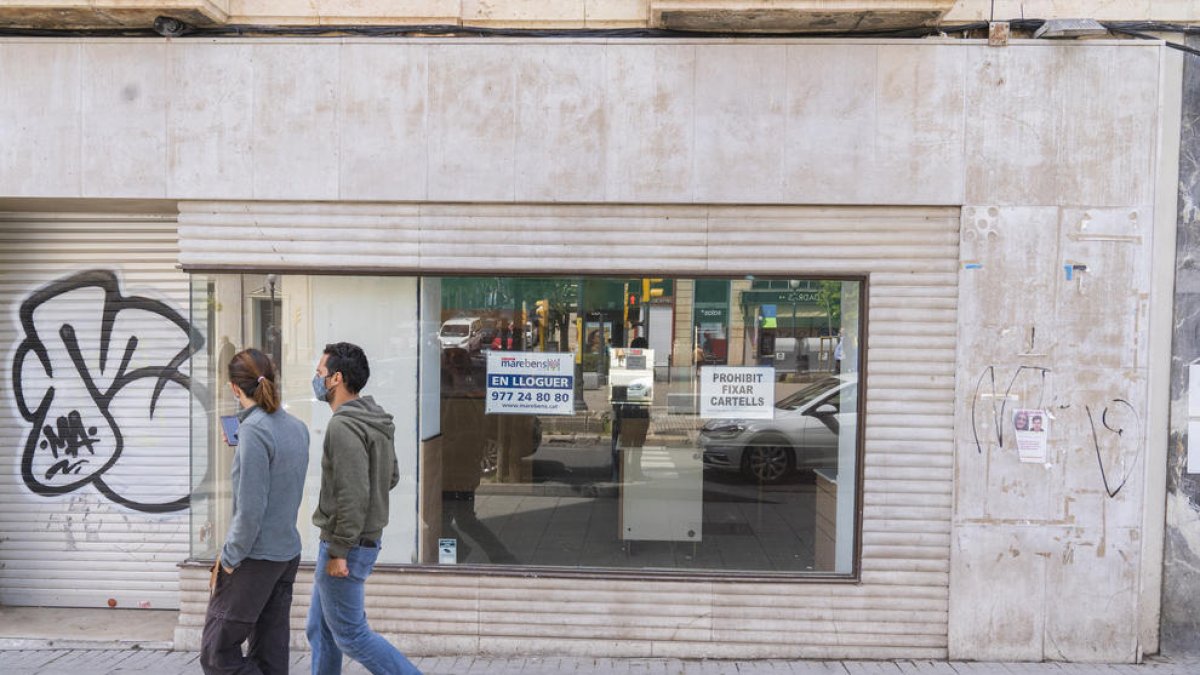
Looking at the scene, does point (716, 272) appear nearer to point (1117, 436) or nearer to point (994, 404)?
point (994, 404)

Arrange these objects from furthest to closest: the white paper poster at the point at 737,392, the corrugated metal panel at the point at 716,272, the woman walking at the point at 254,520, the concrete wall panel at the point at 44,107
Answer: the white paper poster at the point at 737,392, the concrete wall panel at the point at 44,107, the corrugated metal panel at the point at 716,272, the woman walking at the point at 254,520

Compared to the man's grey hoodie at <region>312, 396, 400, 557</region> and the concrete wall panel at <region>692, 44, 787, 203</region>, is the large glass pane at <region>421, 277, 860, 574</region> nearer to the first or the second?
the concrete wall panel at <region>692, 44, 787, 203</region>

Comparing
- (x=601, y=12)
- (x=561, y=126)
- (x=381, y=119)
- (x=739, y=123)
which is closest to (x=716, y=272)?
(x=739, y=123)

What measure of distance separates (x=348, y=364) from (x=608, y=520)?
2445 mm

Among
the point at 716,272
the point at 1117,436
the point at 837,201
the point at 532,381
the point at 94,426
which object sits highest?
the point at 837,201

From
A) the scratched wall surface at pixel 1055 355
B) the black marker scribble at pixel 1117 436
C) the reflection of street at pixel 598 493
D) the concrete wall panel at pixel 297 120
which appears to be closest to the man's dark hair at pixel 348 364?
the reflection of street at pixel 598 493

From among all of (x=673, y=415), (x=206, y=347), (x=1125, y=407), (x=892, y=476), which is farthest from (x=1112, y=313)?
(x=206, y=347)

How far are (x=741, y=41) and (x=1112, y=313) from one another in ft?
9.61

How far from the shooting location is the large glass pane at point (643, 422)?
5.70m

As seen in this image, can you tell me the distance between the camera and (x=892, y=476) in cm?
552

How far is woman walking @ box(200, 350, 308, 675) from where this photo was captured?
3.84 m

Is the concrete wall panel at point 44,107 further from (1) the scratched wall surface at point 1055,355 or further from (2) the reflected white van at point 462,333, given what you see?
(1) the scratched wall surface at point 1055,355

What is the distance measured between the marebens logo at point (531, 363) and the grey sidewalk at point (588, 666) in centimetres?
192

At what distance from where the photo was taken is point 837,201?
5461 mm
